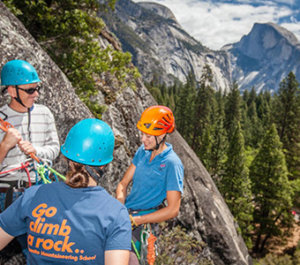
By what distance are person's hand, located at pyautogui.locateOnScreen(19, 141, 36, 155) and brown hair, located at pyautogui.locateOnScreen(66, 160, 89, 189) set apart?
132 centimetres

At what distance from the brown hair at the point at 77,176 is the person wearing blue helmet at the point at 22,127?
138 centimetres

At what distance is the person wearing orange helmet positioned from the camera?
11.8ft

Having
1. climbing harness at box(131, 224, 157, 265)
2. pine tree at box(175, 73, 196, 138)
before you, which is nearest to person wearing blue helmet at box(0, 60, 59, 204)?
climbing harness at box(131, 224, 157, 265)

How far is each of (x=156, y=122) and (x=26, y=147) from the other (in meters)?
2.04

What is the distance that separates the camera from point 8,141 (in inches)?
125

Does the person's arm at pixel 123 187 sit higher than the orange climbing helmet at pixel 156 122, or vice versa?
the orange climbing helmet at pixel 156 122

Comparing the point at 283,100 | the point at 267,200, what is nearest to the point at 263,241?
the point at 267,200

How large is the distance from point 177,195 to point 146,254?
0.99 meters

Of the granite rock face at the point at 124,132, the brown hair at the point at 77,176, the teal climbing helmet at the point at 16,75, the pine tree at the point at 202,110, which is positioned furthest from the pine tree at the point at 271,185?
the brown hair at the point at 77,176

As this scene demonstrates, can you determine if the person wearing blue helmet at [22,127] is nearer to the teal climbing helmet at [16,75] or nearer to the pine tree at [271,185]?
the teal climbing helmet at [16,75]

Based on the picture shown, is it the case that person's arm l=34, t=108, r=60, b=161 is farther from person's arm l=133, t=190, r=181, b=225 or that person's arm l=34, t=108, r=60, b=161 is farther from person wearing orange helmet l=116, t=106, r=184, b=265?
person's arm l=133, t=190, r=181, b=225

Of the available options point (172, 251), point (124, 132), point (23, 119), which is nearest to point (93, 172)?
point (23, 119)

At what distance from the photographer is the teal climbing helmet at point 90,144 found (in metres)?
2.35

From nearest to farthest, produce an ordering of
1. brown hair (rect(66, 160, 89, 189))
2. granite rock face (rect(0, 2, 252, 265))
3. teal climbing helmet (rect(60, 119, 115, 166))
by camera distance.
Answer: brown hair (rect(66, 160, 89, 189)), teal climbing helmet (rect(60, 119, 115, 166)), granite rock face (rect(0, 2, 252, 265))
